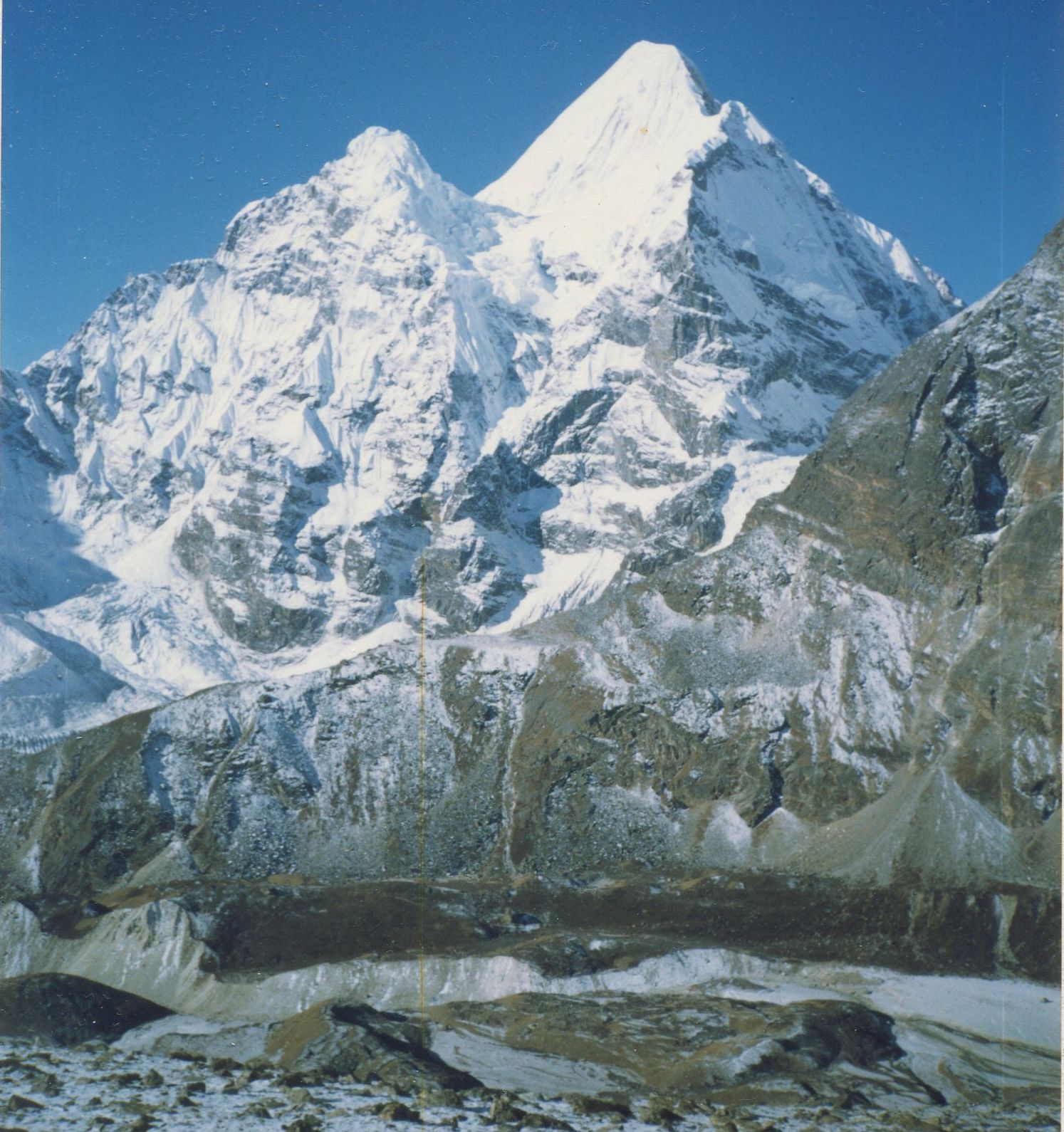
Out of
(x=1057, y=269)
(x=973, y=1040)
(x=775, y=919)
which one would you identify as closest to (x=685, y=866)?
(x=775, y=919)

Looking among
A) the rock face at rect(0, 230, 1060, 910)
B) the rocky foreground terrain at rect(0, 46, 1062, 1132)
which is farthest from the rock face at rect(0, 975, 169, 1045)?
the rock face at rect(0, 230, 1060, 910)

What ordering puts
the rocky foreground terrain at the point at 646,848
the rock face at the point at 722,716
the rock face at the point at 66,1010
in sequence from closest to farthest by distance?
the rocky foreground terrain at the point at 646,848 → the rock face at the point at 66,1010 → the rock face at the point at 722,716

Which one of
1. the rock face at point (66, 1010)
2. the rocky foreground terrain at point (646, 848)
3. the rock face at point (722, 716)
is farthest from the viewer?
the rock face at point (722, 716)

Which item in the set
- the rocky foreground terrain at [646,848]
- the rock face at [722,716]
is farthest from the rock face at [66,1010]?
the rock face at [722,716]

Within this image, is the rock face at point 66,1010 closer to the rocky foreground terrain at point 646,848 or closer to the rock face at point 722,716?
the rocky foreground terrain at point 646,848

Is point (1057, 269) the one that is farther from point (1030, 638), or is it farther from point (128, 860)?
point (128, 860)

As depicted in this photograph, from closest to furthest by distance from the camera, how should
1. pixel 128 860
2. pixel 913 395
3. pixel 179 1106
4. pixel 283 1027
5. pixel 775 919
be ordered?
pixel 179 1106 < pixel 283 1027 < pixel 775 919 < pixel 128 860 < pixel 913 395

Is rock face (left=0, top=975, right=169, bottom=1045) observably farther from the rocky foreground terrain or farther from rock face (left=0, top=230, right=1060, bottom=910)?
rock face (left=0, top=230, right=1060, bottom=910)

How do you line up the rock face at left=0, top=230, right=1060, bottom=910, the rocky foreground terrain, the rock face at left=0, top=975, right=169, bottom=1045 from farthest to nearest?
the rock face at left=0, top=230, right=1060, bottom=910
the rock face at left=0, top=975, right=169, bottom=1045
the rocky foreground terrain

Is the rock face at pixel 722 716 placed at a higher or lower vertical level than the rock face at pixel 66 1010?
higher
